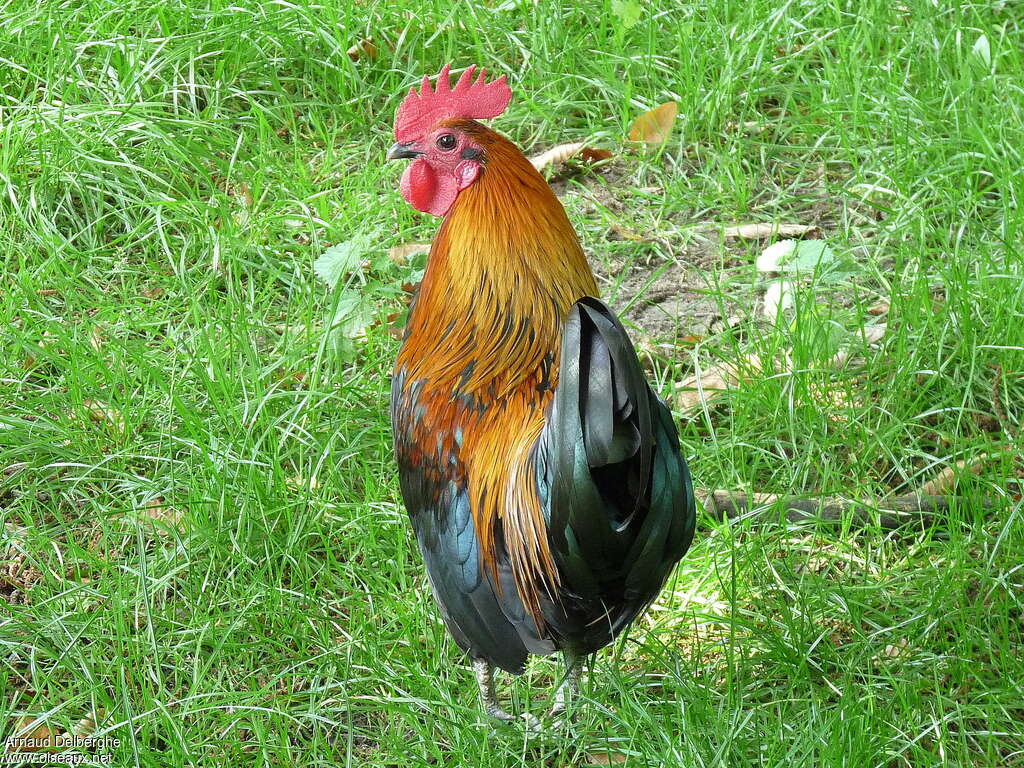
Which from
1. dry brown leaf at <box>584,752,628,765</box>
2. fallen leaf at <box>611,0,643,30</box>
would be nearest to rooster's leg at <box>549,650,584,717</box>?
dry brown leaf at <box>584,752,628,765</box>

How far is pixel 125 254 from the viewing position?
13.5ft

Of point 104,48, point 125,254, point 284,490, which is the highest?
point 104,48

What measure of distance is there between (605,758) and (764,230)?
87.1 inches

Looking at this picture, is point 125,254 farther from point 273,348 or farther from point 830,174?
point 830,174

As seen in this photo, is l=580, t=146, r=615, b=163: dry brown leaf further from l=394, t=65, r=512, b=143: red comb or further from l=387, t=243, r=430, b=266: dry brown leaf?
l=394, t=65, r=512, b=143: red comb

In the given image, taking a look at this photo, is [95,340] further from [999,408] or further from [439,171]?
[999,408]

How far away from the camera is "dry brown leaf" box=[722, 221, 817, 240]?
416 cm

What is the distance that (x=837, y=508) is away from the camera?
3260 millimetres

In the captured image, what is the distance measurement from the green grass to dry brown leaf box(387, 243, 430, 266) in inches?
2.1

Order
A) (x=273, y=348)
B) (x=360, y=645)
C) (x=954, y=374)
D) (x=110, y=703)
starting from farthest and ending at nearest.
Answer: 1. (x=273, y=348)
2. (x=954, y=374)
3. (x=360, y=645)
4. (x=110, y=703)

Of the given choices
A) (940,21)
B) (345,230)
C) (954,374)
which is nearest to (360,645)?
(345,230)

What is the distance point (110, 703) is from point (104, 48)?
2822mm

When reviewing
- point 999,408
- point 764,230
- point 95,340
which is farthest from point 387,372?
point 999,408

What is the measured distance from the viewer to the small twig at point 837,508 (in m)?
3.20
